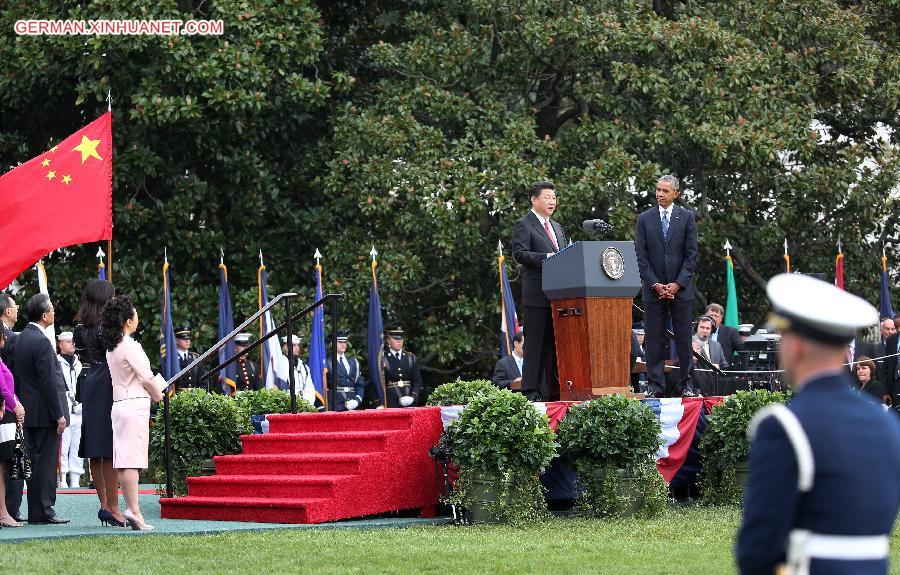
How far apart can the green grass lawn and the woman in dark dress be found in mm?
847

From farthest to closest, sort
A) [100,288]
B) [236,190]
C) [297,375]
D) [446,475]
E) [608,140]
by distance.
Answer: [236,190], [608,140], [297,375], [446,475], [100,288]

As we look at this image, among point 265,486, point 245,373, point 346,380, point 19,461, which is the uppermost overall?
point 245,373

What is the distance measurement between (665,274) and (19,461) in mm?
5288

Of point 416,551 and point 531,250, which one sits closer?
point 416,551

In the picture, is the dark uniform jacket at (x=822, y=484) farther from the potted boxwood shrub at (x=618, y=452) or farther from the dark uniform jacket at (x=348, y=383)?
the dark uniform jacket at (x=348, y=383)

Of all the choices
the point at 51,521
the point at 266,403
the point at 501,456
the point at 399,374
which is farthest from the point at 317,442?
the point at 399,374

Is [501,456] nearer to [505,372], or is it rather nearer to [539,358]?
[539,358]

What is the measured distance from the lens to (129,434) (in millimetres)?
9508

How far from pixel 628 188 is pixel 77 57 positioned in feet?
25.6

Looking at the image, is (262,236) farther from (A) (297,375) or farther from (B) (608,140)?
(B) (608,140)

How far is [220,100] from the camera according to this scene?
18.0m

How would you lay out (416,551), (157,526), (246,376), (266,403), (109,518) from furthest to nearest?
(246,376) → (266,403) → (157,526) → (109,518) → (416,551)

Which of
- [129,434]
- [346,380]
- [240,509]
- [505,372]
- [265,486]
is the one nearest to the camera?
[129,434]

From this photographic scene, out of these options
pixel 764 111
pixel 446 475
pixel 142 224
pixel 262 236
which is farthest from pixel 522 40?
pixel 446 475
